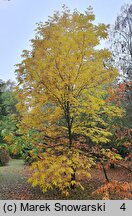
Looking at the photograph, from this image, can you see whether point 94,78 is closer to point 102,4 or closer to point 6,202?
point 102,4

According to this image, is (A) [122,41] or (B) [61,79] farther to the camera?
(A) [122,41]

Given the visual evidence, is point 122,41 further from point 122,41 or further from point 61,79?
point 61,79

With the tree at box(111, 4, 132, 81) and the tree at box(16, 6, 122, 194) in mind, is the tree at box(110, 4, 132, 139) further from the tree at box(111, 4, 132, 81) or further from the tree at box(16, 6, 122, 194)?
the tree at box(16, 6, 122, 194)

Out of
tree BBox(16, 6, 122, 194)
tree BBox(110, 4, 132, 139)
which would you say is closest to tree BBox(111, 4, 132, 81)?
tree BBox(110, 4, 132, 139)

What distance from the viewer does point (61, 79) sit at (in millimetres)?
4324

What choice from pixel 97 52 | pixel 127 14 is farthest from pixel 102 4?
pixel 127 14

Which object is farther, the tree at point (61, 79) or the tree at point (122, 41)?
the tree at point (122, 41)

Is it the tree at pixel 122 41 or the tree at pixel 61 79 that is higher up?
the tree at pixel 122 41

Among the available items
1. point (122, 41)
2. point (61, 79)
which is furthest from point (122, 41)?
point (61, 79)

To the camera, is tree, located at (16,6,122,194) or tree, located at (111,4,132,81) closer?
tree, located at (16,6,122,194)

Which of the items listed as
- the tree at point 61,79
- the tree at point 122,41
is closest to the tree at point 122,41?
the tree at point 122,41

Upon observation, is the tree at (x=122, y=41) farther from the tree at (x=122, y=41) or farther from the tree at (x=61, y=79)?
the tree at (x=61, y=79)

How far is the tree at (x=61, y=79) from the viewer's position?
422 centimetres

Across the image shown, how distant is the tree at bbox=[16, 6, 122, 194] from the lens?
4.22 m
